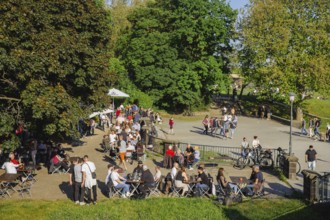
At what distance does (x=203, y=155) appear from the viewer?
23.4m

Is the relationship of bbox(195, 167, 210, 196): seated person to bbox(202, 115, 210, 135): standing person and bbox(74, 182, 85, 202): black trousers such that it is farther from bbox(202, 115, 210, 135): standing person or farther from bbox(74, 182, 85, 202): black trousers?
bbox(202, 115, 210, 135): standing person

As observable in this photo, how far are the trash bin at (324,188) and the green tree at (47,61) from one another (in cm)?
1029

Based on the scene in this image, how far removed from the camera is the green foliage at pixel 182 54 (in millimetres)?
43125

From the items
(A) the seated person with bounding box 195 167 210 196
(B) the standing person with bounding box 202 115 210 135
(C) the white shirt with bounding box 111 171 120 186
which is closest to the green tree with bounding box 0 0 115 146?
(C) the white shirt with bounding box 111 171 120 186

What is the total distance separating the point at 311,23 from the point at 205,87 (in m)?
12.7

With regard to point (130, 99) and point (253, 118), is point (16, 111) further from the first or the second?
point (253, 118)

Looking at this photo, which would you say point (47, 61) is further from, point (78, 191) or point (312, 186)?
point (312, 186)

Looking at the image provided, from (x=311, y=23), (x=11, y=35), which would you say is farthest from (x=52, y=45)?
(x=311, y=23)

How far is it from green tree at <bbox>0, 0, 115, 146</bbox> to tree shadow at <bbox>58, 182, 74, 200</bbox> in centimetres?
222

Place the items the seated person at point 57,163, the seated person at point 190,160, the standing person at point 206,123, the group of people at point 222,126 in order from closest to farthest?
the seated person at point 57,163 < the seated person at point 190,160 < the group of people at point 222,126 < the standing person at point 206,123

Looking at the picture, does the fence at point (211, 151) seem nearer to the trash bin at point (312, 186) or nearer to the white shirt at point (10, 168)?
the trash bin at point (312, 186)

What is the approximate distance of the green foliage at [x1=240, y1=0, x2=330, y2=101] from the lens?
40.7m

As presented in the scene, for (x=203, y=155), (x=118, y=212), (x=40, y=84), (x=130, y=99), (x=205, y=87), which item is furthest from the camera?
(x=205, y=87)

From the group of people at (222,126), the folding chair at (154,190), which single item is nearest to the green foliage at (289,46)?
the group of people at (222,126)
